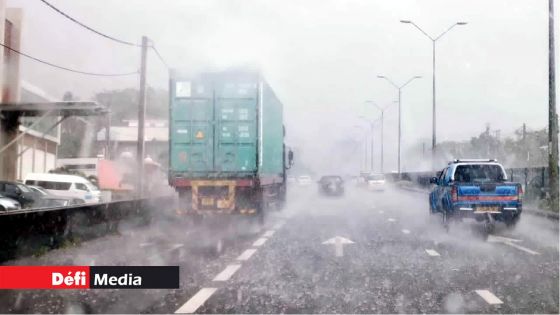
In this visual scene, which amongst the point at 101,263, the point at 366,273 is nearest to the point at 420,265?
the point at 366,273

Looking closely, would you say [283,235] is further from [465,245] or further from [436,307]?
[436,307]

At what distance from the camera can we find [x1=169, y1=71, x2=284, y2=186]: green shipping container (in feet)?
50.9

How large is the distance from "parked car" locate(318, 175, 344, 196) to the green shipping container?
25766 mm

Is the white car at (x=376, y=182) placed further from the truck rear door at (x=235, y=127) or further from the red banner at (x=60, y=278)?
the red banner at (x=60, y=278)

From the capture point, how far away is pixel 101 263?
976 centimetres

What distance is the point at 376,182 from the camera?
49.7 meters

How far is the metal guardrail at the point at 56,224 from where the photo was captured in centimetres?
1007

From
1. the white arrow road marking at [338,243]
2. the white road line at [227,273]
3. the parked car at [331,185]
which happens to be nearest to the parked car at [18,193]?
the white arrow road marking at [338,243]

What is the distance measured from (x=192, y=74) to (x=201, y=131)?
4.74ft

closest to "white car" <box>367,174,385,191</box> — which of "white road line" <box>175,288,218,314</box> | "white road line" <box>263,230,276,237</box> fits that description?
"white road line" <box>263,230,276,237</box>

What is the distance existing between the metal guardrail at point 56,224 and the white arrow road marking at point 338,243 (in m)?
5.16

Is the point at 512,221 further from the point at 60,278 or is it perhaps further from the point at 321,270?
the point at 60,278

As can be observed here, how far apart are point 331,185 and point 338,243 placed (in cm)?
2839

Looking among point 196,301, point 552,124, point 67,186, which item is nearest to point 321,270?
point 196,301
